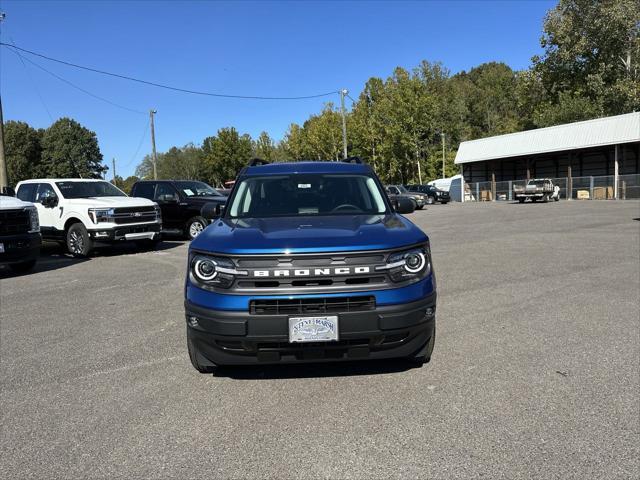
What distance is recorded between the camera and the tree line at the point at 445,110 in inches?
1809

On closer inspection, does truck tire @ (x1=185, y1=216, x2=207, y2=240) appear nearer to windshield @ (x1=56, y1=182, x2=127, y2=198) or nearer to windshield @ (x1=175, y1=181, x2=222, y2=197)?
windshield @ (x1=175, y1=181, x2=222, y2=197)

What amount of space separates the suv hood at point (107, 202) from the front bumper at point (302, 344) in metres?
9.83

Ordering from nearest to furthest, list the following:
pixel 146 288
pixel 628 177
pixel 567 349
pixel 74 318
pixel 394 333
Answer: pixel 394 333 < pixel 567 349 < pixel 74 318 < pixel 146 288 < pixel 628 177

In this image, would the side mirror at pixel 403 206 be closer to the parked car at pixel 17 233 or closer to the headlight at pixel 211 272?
the headlight at pixel 211 272

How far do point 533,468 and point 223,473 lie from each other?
173 cm

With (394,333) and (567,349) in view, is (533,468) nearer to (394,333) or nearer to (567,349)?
(394,333)

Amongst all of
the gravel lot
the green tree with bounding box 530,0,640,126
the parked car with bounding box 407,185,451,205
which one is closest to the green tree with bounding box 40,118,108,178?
the parked car with bounding box 407,185,451,205

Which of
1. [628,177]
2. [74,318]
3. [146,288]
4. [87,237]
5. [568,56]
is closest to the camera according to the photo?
[74,318]

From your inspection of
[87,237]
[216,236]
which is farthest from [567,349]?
[87,237]

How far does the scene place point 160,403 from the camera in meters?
3.81

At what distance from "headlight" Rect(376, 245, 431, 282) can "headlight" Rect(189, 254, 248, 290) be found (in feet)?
3.36

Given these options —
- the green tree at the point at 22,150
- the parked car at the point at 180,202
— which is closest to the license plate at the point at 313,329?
the parked car at the point at 180,202

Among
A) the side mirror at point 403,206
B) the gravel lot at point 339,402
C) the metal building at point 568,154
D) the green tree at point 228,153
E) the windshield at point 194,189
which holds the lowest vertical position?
the gravel lot at point 339,402

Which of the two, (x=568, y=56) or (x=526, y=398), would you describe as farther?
(x=568, y=56)
